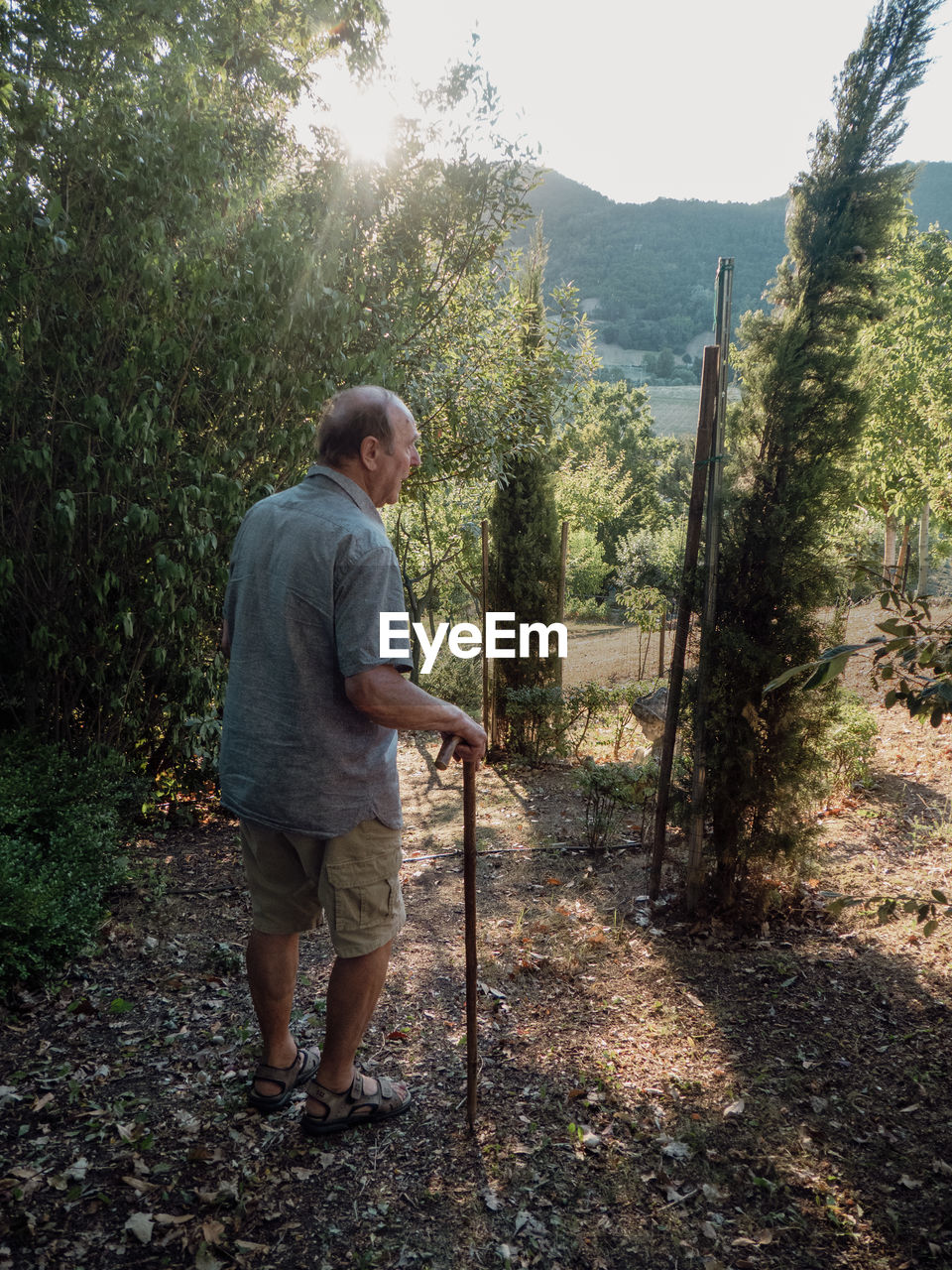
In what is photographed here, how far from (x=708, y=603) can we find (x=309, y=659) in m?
2.28

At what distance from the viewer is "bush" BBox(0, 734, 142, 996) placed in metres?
3.01

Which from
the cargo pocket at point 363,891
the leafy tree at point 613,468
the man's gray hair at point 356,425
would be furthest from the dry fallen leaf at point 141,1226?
the leafy tree at point 613,468

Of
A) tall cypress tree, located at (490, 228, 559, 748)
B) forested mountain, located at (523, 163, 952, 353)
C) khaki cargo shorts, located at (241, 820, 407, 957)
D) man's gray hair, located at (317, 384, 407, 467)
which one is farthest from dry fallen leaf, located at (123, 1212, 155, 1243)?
forested mountain, located at (523, 163, 952, 353)

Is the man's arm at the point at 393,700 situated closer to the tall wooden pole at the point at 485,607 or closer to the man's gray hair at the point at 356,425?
the man's gray hair at the point at 356,425

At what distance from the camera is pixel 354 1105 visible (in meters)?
2.39

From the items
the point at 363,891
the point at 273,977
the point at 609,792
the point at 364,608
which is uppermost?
the point at 364,608

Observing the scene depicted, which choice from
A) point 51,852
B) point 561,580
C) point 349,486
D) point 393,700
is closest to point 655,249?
point 561,580

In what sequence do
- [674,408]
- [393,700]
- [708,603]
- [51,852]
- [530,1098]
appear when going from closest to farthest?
[393,700]
[530,1098]
[51,852]
[708,603]
[674,408]

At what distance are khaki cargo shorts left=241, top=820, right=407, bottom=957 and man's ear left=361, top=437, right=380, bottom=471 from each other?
3.14ft

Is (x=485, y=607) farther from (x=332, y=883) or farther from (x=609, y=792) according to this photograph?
(x=332, y=883)

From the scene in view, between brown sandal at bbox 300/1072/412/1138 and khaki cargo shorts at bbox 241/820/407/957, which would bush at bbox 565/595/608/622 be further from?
khaki cargo shorts at bbox 241/820/407/957

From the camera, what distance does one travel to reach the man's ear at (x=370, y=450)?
7.04 ft

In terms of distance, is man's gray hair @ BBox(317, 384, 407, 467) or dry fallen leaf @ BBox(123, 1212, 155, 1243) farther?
man's gray hair @ BBox(317, 384, 407, 467)

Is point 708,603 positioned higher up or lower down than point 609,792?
higher up
